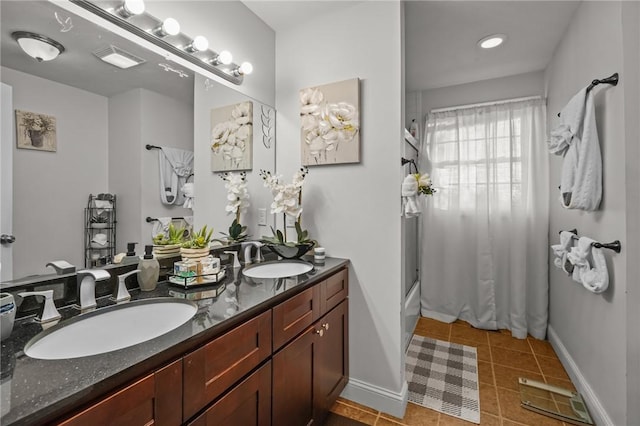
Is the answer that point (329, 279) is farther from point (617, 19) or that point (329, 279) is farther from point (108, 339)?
point (617, 19)

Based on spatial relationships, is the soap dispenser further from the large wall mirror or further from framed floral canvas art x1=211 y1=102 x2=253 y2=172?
framed floral canvas art x1=211 y1=102 x2=253 y2=172

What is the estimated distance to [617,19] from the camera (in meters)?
1.34

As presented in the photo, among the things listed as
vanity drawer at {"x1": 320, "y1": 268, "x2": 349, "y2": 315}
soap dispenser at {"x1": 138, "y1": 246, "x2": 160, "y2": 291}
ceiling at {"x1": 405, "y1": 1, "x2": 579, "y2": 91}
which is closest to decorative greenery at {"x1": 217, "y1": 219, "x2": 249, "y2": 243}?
soap dispenser at {"x1": 138, "y1": 246, "x2": 160, "y2": 291}

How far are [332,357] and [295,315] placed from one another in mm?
531

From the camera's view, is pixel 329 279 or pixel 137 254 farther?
pixel 329 279

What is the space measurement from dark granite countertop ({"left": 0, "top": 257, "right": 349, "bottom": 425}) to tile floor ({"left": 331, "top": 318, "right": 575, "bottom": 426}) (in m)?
1.19

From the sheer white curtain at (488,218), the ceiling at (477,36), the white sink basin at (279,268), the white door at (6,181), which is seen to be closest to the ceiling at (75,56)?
the white door at (6,181)

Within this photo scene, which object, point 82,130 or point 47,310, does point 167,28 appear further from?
point 47,310

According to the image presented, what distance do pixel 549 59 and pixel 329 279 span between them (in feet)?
8.77

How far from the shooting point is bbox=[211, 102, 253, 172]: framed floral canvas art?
1.66 m

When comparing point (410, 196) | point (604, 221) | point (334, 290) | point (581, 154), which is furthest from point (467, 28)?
point (334, 290)

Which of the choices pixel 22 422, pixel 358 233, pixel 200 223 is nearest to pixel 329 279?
pixel 358 233

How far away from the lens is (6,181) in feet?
2.88

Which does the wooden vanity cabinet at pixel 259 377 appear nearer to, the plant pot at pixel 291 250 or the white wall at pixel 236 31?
the plant pot at pixel 291 250
